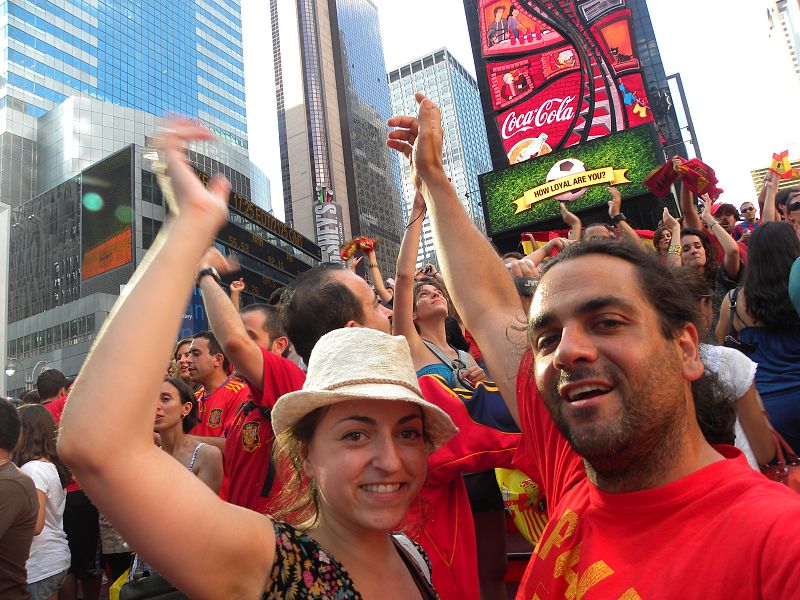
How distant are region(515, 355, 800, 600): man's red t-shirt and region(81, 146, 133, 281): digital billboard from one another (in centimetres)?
4579

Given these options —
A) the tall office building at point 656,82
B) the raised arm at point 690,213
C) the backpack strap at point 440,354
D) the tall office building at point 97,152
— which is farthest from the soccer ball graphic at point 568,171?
the tall office building at point 656,82

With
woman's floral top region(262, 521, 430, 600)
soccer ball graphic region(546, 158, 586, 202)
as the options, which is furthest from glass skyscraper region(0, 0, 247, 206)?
woman's floral top region(262, 521, 430, 600)

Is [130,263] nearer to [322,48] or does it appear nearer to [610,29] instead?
[610,29]

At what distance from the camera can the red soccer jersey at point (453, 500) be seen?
6.84 feet

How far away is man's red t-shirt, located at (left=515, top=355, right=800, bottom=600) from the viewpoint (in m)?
0.95

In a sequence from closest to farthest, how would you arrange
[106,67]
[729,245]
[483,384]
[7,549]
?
[483,384] → [7,549] → [729,245] → [106,67]

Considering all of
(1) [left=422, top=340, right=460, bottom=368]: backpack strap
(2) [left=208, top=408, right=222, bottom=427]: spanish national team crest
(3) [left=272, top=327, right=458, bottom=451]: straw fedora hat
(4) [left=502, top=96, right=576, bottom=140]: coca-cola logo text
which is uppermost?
(4) [left=502, top=96, right=576, bottom=140]: coca-cola logo text

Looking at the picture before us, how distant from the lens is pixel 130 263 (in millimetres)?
42281

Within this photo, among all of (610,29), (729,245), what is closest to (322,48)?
(610,29)

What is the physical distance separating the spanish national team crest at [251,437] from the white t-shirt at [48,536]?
79.0 inches

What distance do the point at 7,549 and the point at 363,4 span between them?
123m

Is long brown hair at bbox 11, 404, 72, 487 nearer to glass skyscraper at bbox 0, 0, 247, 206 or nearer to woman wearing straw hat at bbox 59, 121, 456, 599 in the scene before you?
woman wearing straw hat at bbox 59, 121, 456, 599

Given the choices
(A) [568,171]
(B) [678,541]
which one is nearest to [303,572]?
(B) [678,541]

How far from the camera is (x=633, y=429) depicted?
1259 mm
